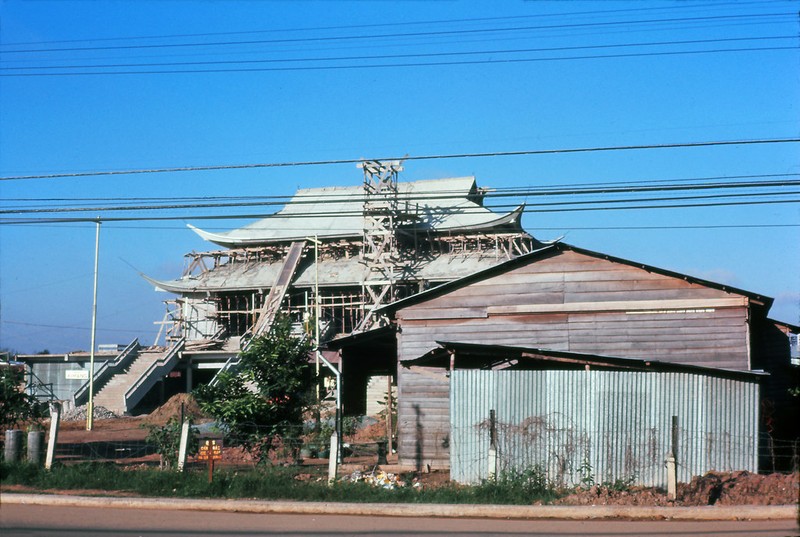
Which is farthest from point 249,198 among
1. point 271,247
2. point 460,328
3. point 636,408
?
point 271,247

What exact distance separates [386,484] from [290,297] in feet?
129

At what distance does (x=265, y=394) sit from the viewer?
19641 millimetres

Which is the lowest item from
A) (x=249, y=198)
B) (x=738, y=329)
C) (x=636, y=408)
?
(x=636, y=408)

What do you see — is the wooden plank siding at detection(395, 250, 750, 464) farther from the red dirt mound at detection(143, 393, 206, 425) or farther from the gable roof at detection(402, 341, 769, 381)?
the red dirt mound at detection(143, 393, 206, 425)

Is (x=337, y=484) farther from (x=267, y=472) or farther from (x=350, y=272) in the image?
(x=350, y=272)

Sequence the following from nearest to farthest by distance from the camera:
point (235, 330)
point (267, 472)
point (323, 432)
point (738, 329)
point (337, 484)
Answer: point (337, 484)
point (267, 472)
point (738, 329)
point (323, 432)
point (235, 330)

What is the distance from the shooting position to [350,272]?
53.3 metres

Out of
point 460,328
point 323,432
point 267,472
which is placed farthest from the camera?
point 323,432

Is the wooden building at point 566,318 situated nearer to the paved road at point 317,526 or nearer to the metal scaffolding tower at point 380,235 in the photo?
the paved road at point 317,526

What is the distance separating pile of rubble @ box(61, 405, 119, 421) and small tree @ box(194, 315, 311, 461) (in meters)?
27.7

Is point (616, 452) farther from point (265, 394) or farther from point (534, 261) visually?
point (265, 394)

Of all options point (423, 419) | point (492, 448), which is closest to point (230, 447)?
point (423, 419)

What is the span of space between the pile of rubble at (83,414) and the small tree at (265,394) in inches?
1090

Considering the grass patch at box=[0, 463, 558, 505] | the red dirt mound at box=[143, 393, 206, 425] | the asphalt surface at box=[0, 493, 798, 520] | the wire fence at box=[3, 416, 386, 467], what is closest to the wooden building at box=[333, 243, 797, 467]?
the wire fence at box=[3, 416, 386, 467]
